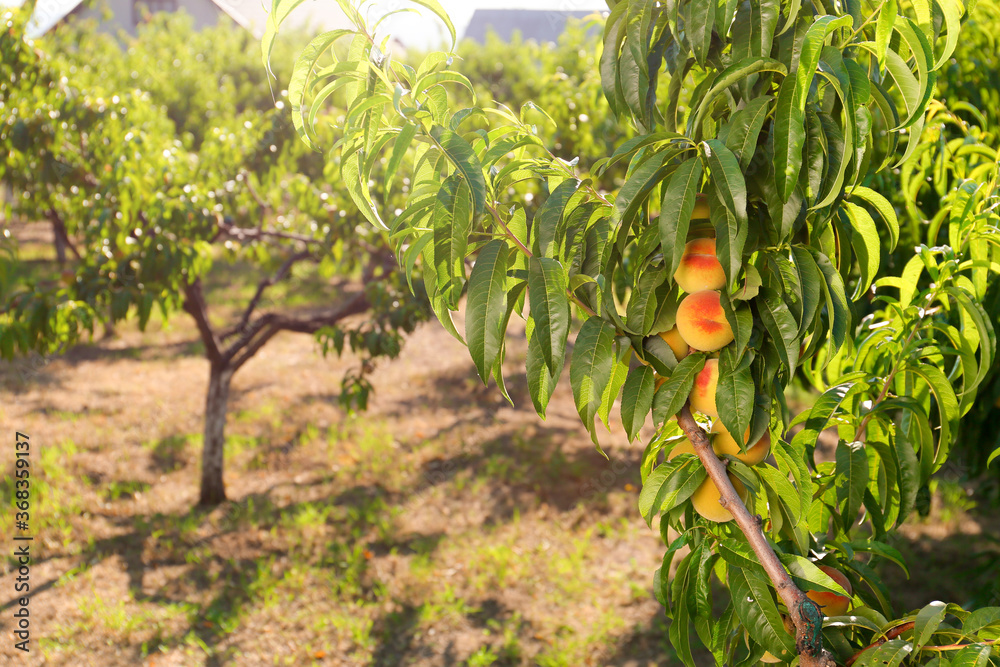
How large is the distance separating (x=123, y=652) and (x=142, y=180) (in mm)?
2550

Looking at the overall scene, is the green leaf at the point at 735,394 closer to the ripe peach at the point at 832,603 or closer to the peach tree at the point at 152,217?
the ripe peach at the point at 832,603

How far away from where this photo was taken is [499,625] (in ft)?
11.8

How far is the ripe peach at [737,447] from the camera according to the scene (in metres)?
0.85

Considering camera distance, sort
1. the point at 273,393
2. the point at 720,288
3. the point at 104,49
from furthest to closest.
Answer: the point at 104,49 < the point at 273,393 < the point at 720,288

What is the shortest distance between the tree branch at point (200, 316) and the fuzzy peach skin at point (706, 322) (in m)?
4.40

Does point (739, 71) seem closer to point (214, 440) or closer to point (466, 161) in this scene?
point (466, 161)

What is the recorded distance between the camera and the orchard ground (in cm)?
342

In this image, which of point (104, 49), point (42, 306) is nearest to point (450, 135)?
point (42, 306)

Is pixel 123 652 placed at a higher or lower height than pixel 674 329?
lower

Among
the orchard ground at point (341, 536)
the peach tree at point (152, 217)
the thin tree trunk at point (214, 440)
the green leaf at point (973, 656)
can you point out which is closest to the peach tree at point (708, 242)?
the green leaf at point (973, 656)

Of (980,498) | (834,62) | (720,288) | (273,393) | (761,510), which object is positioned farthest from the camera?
(273,393)

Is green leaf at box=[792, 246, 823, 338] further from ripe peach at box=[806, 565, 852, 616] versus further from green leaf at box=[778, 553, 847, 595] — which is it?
ripe peach at box=[806, 565, 852, 616]

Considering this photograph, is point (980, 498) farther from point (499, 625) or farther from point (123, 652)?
point (123, 652)

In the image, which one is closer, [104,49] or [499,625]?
[499,625]
